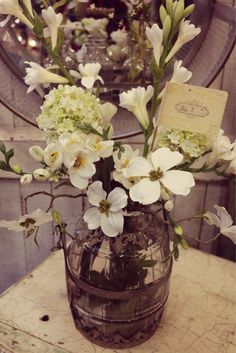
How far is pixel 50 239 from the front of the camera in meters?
1.24

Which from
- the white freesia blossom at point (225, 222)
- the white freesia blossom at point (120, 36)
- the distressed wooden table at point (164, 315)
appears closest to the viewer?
the white freesia blossom at point (225, 222)

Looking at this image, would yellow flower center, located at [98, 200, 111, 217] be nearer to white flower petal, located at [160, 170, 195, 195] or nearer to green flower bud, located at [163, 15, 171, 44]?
white flower petal, located at [160, 170, 195, 195]

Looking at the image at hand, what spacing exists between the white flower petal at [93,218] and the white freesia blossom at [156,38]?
243 millimetres

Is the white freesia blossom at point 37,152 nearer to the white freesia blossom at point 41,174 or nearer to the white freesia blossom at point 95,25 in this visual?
the white freesia blossom at point 41,174

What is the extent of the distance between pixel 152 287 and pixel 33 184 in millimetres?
549

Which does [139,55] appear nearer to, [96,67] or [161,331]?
[96,67]

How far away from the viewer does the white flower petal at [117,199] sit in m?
0.60

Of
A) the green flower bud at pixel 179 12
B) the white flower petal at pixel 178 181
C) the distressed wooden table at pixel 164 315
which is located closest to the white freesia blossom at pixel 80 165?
the white flower petal at pixel 178 181

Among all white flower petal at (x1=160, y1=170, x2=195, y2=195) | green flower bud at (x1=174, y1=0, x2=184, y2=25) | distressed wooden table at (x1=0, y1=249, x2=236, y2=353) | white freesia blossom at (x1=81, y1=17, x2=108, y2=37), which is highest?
white freesia blossom at (x1=81, y1=17, x2=108, y2=37)

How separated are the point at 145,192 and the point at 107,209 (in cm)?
9

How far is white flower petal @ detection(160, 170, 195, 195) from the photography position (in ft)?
1.81

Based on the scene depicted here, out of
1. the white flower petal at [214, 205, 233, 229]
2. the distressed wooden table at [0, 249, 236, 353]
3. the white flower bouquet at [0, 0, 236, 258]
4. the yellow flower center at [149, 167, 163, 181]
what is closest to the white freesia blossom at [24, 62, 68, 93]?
the white flower bouquet at [0, 0, 236, 258]

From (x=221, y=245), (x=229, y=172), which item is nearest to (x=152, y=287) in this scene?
(x=229, y=172)

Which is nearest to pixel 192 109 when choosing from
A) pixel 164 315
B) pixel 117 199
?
pixel 117 199
